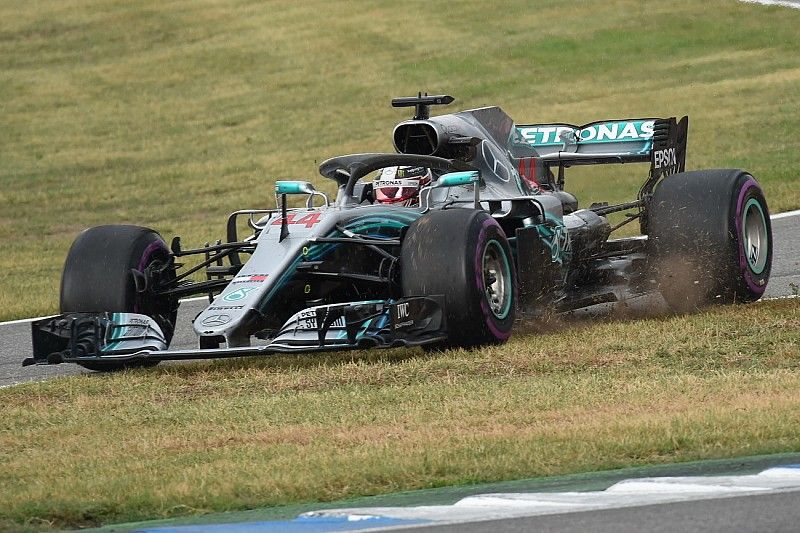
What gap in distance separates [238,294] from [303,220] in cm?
80

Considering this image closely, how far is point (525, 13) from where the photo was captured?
40.7m

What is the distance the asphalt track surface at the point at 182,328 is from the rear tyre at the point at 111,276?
551mm

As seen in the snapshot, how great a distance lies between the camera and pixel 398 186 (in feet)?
36.6

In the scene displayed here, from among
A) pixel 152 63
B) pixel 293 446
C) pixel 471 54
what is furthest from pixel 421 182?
pixel 152 63

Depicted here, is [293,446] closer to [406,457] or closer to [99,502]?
[406,457]

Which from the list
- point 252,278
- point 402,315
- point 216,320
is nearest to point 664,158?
point 402,315

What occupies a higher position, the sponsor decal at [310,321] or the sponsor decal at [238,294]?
the sponsor decal at [238,294]

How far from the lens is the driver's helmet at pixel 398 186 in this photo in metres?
11.1

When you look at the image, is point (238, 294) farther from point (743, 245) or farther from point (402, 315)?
point (743, 245)

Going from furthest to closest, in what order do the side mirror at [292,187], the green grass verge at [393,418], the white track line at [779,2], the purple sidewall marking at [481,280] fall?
the white track line at [779,2] < the side mirror at [292,187] < the purple sidewall marking at [481,280] < the green grass verge at [393,418]

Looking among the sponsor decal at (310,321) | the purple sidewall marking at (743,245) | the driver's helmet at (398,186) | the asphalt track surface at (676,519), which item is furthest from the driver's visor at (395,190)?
the asphalt track surface at (676,519)

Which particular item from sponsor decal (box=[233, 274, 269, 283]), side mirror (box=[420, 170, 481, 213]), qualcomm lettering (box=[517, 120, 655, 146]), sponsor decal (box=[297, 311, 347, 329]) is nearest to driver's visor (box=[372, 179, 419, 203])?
side mirror (box=[420, 170, 481, 213])

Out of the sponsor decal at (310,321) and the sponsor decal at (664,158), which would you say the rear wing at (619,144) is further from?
the sponsor decal at (310,321)

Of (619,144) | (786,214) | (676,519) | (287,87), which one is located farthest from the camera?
(287,87)
